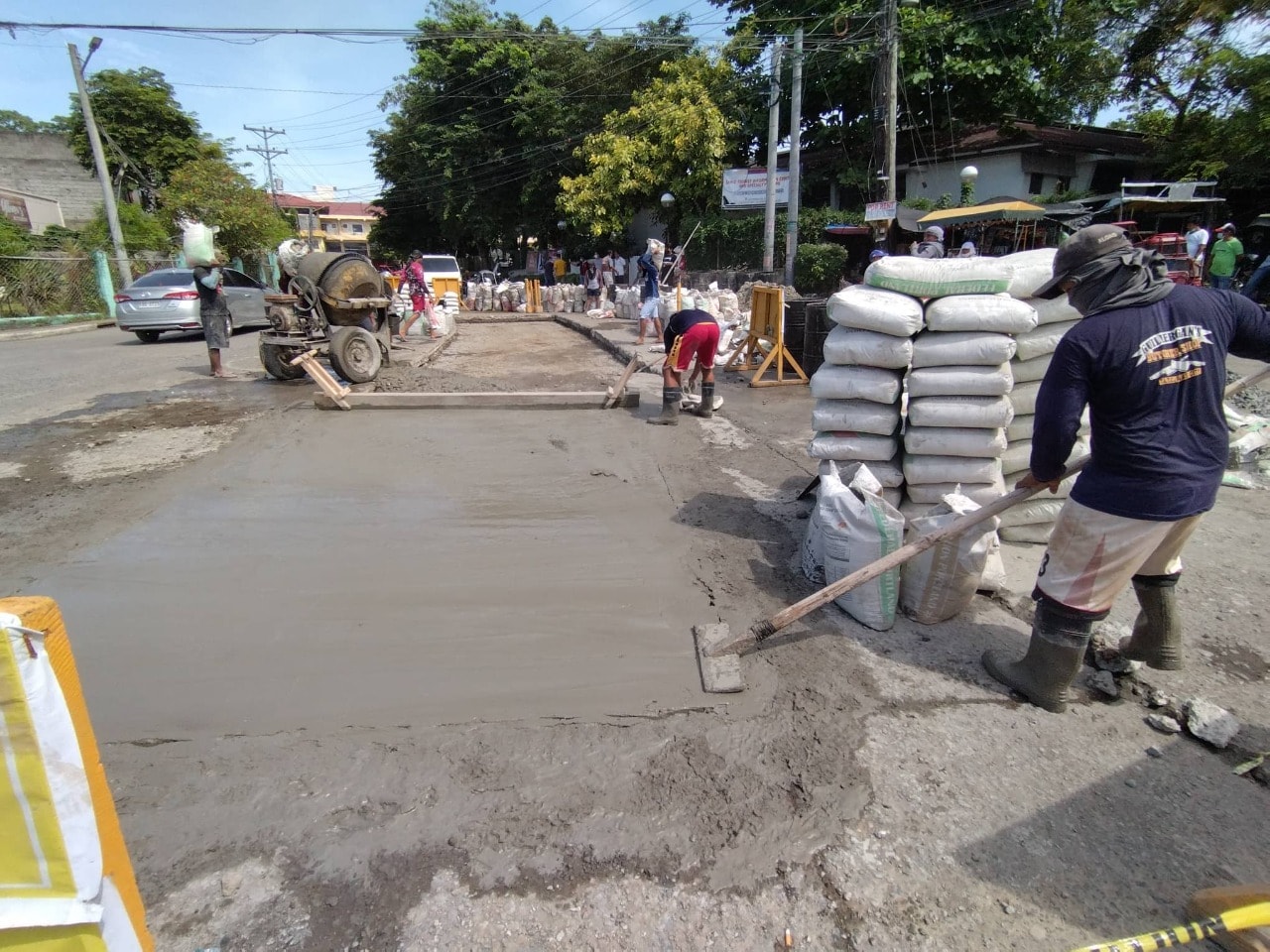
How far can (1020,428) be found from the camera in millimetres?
4059

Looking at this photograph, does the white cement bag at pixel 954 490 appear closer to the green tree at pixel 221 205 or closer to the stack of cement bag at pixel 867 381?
the stack of cement bag at pixel 867 381

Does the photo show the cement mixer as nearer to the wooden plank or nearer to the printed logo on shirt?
the wooden plank

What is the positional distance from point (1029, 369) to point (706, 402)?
369 cm

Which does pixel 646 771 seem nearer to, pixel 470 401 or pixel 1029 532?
pixel 1029 532

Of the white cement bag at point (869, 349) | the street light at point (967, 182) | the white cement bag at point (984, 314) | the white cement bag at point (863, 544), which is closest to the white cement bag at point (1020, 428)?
the white cement bag at point (984, 314)

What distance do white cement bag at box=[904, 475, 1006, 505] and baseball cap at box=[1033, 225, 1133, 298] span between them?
129 cm

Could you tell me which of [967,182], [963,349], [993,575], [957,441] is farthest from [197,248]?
[967,182]

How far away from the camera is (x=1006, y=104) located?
19.7m

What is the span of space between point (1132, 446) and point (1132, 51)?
81.3 ft

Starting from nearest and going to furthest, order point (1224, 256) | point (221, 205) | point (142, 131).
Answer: point (1224, 256)
point (221, 205)
point (142, 131)

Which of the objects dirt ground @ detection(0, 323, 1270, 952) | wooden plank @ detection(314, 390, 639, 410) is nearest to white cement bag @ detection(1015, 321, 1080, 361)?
dirt ground @ detection(0, 323, 1270, 952)

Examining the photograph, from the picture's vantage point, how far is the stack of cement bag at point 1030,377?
3.89 m

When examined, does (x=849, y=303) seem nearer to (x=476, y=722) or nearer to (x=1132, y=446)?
(x=1132, y=446)

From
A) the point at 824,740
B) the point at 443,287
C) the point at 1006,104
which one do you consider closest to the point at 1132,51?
the point at 1006,104
